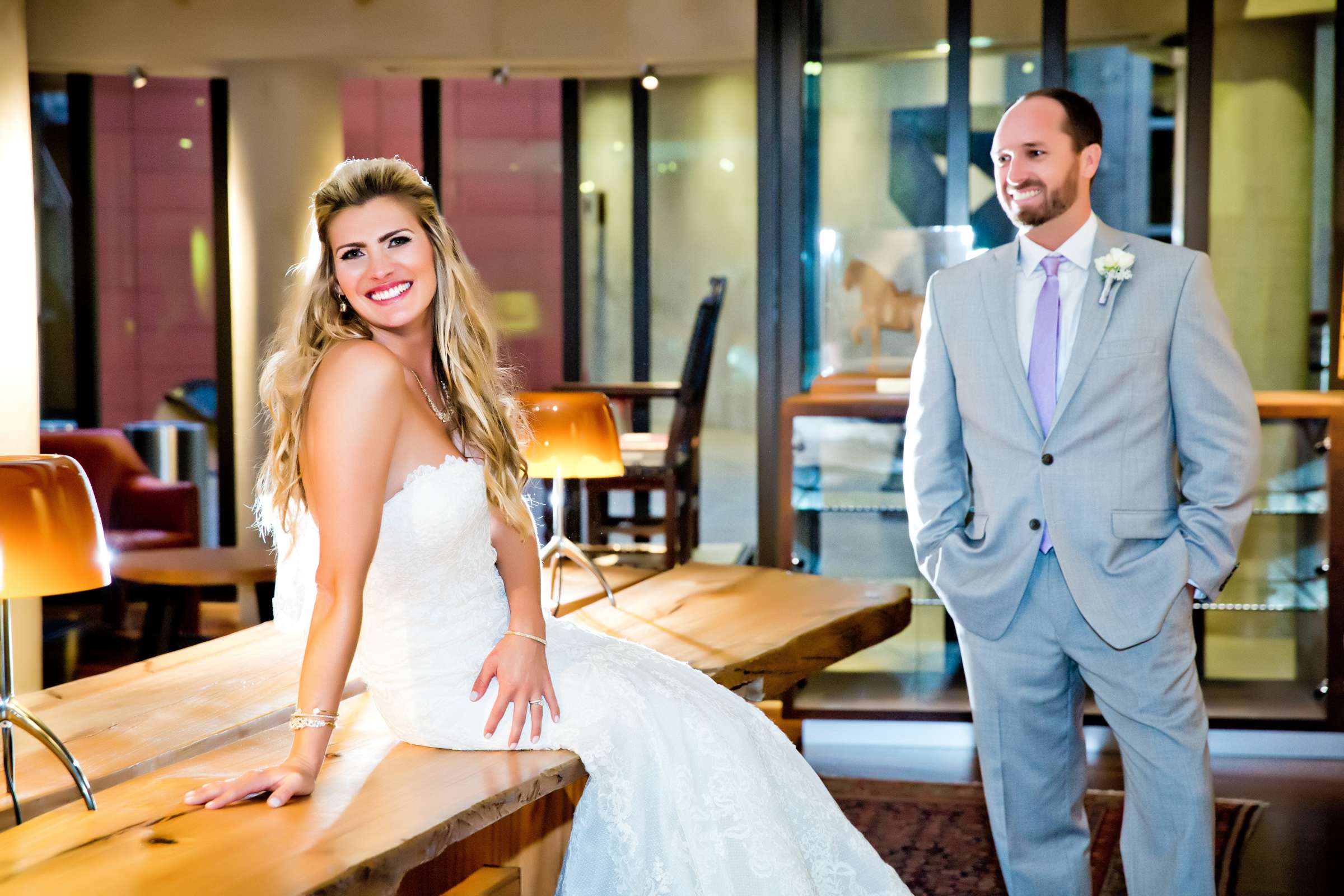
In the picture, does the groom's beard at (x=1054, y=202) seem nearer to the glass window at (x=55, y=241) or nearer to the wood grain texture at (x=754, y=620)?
the wood grain texture at (x=754, y=620)

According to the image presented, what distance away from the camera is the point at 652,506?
8375mm

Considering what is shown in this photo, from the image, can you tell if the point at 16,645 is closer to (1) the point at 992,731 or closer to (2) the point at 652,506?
(1) the point at 992,731

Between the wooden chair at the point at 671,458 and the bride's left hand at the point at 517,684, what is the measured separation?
3.20 m

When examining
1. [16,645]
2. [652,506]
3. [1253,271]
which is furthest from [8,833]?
[652,506]

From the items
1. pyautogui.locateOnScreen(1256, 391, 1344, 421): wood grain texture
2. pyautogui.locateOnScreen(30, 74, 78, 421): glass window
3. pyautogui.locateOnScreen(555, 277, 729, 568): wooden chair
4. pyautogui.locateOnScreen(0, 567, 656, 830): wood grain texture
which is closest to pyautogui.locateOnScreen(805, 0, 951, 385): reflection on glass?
pyautogui.locateOnScreen(1256, 391, 1344, 421): wood grain texture

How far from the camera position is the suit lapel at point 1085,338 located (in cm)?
239

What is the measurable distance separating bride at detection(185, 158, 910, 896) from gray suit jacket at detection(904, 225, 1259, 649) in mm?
646

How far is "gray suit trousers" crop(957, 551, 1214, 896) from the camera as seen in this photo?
2.36 meters

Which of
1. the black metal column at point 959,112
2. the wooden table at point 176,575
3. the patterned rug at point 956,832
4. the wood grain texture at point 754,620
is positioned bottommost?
the patterned rug at point 956,832

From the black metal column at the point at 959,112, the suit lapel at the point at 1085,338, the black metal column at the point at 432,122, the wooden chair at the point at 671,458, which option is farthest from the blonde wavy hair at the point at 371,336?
the black metal column at the point at 432,122

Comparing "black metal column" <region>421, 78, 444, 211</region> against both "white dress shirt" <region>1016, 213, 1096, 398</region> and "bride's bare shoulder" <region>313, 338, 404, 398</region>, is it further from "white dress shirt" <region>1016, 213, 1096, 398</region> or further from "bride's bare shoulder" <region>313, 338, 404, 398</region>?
"bride's bare shoulder" <region>313, 338, 404, 398</region>

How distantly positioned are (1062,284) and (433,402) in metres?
1.25

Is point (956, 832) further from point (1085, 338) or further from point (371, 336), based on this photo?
point (371, 336)

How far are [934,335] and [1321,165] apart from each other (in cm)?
274
